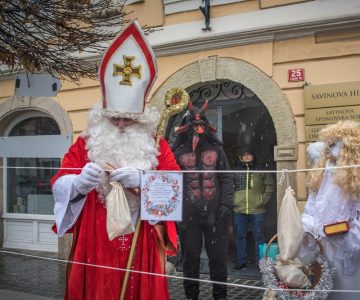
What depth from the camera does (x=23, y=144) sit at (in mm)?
7605

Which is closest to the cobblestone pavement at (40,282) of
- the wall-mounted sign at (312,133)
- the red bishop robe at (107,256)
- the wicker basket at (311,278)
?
the wicker basket at (311,278)

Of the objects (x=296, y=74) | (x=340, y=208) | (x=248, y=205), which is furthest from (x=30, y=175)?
(x=340, y=208)

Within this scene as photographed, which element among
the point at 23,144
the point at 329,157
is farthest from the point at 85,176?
the point at 23,144

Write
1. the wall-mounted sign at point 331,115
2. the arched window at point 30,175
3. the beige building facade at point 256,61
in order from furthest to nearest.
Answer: the arched window at point 30,175 → the beige building facade at point 256,61 → the wall-mounted sign at point 331,115

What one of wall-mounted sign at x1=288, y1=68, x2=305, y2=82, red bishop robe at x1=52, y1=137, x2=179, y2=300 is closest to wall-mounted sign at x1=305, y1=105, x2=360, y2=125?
wall-mounted sign at x1=288, y1=68, x2=305, y2=82

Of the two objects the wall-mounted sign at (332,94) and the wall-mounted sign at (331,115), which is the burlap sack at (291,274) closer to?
the wall-mounted sign at (331,115)

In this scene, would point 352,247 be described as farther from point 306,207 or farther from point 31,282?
point 31,282

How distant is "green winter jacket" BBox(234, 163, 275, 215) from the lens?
413cm

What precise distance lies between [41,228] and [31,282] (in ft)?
6.25

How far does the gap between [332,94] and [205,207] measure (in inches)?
107

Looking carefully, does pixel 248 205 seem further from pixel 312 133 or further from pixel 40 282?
pixel 40 282

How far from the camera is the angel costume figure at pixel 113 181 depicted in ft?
10.5

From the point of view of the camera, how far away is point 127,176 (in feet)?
10.2

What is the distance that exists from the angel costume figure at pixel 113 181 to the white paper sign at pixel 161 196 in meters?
0.10
